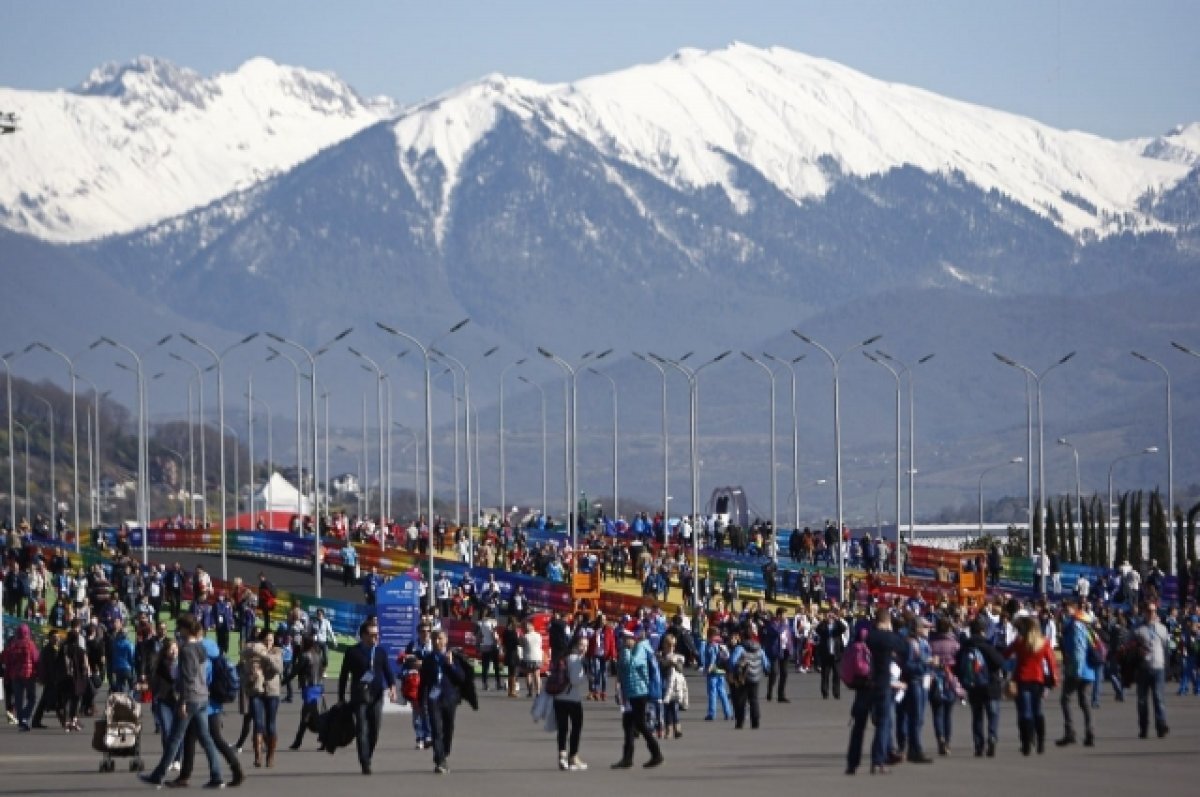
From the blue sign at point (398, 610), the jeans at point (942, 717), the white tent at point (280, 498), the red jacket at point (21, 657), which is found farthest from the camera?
the white tent at point (280, 498)

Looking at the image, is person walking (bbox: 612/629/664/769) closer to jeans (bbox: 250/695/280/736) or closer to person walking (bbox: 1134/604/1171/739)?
jeans (bbox: 250/695/280/736)

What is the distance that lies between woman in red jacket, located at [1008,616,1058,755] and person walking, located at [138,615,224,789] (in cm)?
766

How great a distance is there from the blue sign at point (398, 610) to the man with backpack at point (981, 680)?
18411mm

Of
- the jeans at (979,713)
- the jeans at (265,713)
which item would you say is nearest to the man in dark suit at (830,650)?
the jeans at (979,713)

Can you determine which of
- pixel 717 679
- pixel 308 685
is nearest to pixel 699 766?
pixel 308 685

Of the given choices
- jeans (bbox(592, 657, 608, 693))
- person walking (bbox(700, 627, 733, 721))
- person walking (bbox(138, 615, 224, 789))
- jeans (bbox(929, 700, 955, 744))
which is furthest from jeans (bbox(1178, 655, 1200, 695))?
person walking (bbox(138, 615, 224, 789))

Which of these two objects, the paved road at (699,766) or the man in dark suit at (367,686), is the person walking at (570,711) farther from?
the man in dark suit at (367,686)

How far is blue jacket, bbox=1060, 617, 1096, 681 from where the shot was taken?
101ft

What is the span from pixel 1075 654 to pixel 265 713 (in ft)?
27.1

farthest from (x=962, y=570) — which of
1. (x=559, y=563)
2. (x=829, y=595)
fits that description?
(x=559, y=563)

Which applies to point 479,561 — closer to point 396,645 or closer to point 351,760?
point 396,645

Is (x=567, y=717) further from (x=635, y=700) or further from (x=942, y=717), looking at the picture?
(x=942, y=717)

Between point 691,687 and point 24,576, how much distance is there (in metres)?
22.1

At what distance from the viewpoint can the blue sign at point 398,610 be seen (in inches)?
1859
